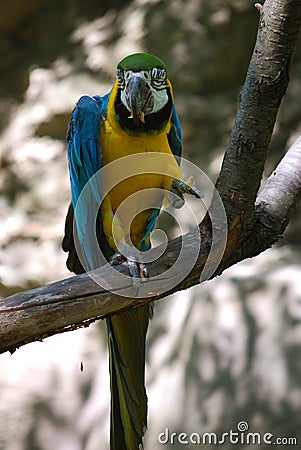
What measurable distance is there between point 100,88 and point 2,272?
108cm

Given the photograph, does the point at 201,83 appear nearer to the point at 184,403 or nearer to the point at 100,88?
the point at 100,88

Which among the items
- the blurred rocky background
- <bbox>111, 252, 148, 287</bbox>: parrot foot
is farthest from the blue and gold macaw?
the blurred rocky background

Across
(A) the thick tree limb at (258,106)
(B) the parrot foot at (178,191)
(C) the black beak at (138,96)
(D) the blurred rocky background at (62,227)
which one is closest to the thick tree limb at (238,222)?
(A) the thick tree limb at (258,106)

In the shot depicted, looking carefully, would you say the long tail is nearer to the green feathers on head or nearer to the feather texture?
the feather texture

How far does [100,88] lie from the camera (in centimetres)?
320

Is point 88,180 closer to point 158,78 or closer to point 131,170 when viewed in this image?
point 131,170

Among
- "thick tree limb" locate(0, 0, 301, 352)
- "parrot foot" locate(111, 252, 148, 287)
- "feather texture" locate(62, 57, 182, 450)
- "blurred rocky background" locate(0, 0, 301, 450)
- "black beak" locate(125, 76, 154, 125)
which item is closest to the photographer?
"thick tree limb" locate(0, 0, 301, 352)

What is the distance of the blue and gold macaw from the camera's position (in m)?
1.57

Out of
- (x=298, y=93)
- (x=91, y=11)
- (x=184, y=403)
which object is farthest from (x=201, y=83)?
(x=184, y=403)

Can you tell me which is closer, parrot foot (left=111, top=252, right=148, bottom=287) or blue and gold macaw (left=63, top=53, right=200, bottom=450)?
parrot foot (left=111, top=252, right=148, bottom=287)

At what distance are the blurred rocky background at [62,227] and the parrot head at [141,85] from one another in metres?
1.29

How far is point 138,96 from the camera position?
1528mm

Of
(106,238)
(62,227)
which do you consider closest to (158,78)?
(106,238)

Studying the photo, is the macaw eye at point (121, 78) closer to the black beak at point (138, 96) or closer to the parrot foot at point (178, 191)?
the black beak at point (138, 96)
